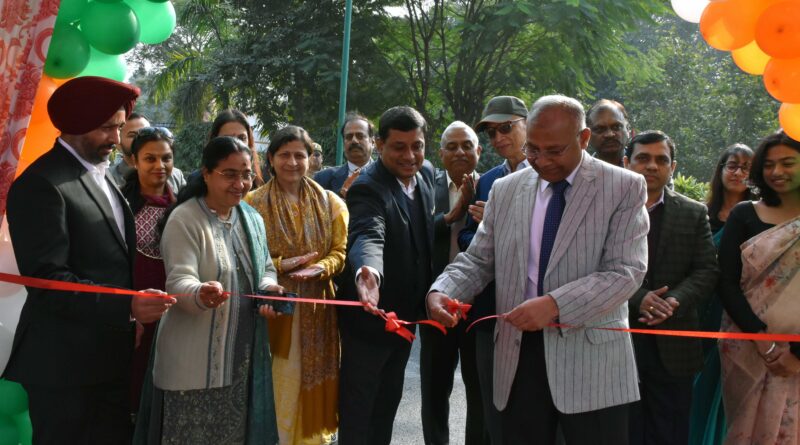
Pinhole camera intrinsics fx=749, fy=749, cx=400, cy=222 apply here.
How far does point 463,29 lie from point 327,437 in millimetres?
13368

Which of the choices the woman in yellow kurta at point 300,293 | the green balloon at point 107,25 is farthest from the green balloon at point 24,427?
the green balloon at point 107,25

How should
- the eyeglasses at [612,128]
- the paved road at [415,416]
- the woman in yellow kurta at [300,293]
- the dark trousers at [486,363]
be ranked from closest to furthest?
the dark trousers at [486,363] → the woman in yellow kurta at [300,293] → the eyeglasses at [612,128] → the paved road at [415,416]

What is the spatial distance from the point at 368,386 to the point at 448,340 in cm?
→ 78

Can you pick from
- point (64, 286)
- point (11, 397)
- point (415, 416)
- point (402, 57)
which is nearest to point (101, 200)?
point (64, 286)

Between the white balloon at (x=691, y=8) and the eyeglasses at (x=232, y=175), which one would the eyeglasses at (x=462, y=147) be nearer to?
the white balloon at (x=691, y=8)

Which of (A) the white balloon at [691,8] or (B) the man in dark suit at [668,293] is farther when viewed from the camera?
(A) the white balloon at [691,8]

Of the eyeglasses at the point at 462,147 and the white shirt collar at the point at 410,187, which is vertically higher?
the eyeglasses at the point at 462,147

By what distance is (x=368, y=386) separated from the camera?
4086 mm

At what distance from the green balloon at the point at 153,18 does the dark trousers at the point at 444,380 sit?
2.28m

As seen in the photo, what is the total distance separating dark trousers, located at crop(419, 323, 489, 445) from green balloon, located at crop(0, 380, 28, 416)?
2.26m

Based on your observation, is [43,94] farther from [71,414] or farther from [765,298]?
[765,298]

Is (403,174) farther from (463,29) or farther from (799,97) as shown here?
(463,29)

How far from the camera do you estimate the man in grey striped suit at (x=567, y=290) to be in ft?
9.83

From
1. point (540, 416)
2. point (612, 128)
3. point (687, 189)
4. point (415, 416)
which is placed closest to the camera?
point (540, 416)
